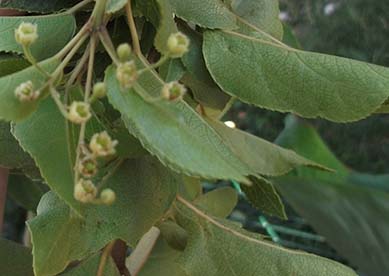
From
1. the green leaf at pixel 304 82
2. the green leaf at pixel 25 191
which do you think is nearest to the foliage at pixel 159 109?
the green leaf at pixel 304 82

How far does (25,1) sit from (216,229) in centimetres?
12

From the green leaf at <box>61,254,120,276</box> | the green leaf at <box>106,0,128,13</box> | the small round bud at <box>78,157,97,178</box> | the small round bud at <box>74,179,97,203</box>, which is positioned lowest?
the green leaf at <box>61,254,120,276</box>

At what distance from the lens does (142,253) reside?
1.30 feet

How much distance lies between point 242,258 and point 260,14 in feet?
0.35

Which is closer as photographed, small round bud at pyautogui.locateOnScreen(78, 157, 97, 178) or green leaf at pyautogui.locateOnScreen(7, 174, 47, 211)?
small round bud at pyautogui.locateOnScreen(78, 157, 97, 178)

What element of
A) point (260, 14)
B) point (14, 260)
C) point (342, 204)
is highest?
point (260, 14)

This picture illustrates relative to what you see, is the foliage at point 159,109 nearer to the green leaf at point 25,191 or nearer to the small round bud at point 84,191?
the small round bud at point 84,191

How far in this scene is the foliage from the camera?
24 cm

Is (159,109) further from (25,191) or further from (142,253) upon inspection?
(25,191)

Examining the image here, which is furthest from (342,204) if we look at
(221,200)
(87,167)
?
(87,167)

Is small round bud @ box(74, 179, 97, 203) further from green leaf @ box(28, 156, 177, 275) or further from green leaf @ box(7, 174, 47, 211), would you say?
green leaf @ box(7, 174, 47, 211)

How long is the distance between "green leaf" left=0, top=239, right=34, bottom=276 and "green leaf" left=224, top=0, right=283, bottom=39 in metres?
0.14

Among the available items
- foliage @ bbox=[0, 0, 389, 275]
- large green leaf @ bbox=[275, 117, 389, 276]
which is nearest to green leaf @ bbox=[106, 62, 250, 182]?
foliage @ bbox=[0, 0, 389, 275]

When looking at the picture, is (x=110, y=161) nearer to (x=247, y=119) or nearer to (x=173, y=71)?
(x=173, y=71)
